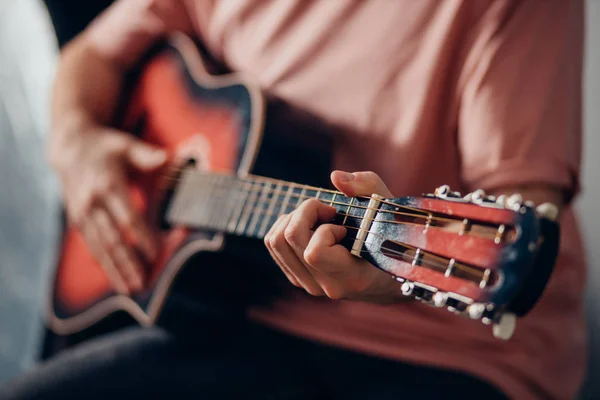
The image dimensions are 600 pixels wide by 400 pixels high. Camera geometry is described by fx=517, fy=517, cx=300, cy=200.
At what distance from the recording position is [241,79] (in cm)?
74

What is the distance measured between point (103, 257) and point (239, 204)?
358 mm

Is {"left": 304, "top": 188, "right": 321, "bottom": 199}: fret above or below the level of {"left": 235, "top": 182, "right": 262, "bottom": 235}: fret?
above

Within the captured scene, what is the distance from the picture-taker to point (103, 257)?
85 centimetres

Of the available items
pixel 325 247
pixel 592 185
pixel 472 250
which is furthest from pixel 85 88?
pixel 592 185

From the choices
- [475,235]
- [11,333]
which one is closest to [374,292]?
[475,235]

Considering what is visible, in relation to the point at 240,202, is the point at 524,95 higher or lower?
higher

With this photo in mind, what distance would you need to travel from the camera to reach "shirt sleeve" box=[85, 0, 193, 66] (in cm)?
91

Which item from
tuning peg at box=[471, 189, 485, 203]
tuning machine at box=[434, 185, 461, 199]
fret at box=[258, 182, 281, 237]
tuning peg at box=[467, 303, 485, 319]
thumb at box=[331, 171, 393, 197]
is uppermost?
tuning peg at box=[471, 189, 485, 203]

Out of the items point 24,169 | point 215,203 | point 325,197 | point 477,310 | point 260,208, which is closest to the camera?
point 477,310

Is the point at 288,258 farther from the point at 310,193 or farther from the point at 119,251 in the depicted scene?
the point at 119,251

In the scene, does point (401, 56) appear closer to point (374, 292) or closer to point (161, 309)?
point (374, 292)

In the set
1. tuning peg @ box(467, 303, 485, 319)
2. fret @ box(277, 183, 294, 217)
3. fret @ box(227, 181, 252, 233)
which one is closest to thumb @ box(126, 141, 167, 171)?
fret @ box(227, 181, 252, 233)

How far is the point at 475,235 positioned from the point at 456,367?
1.23 ft

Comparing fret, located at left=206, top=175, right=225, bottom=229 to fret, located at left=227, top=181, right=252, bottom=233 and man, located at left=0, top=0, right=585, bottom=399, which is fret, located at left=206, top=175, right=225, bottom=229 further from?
man, located at left=0, top=0, right=585, bottom=399
